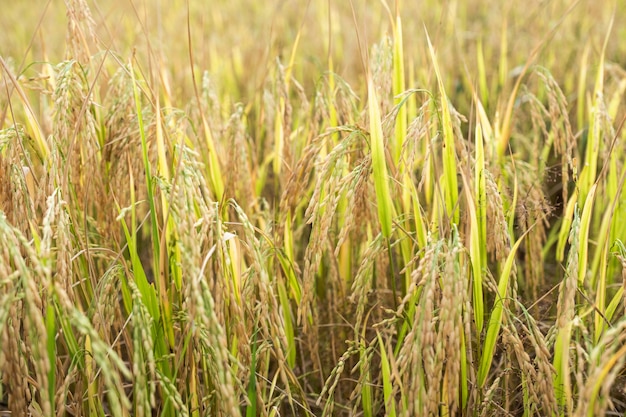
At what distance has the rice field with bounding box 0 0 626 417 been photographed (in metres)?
0.90

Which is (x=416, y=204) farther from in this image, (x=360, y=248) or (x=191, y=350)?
(x=191, y=350)

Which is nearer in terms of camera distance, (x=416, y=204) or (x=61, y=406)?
(x=61, y=406)

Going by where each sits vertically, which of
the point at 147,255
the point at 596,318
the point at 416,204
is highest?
the point at 416,204

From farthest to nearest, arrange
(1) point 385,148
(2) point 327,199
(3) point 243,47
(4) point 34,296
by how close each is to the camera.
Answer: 1. (3) point 243,47
2. (1) point 385,148
3. (2) point 327,199
4. (4) point 34,296

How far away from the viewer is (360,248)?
60.1 inches

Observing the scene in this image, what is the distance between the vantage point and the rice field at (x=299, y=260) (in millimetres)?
897

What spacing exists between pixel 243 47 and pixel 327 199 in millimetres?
2513

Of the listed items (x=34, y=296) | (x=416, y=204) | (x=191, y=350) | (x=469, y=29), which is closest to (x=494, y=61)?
(x=469, y=29)

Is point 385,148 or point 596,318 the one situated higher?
point 385,148

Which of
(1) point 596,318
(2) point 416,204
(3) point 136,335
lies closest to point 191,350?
(3) point 136,335

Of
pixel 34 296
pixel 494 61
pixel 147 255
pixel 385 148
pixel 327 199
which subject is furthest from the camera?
pixel 494 61

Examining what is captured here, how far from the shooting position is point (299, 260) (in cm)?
181

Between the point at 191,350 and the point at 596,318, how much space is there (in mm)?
865

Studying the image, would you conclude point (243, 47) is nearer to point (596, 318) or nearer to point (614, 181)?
point (614, 181)
